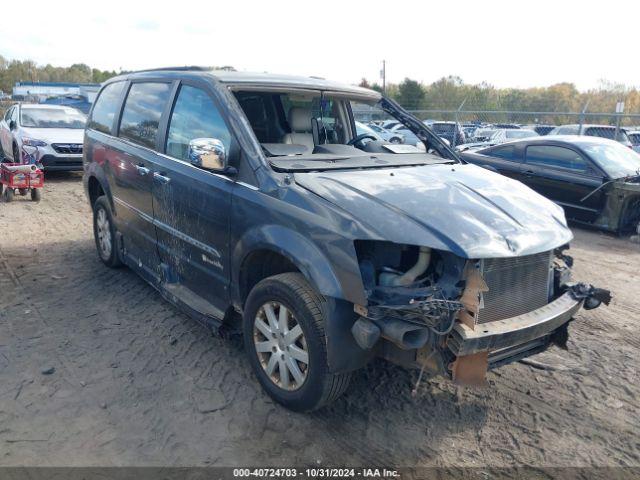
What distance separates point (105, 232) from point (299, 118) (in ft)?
8.65

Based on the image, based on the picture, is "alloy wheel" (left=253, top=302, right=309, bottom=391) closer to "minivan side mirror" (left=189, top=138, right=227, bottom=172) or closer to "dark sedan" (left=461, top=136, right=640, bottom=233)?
"minivan side mirror" (left=189, top=138, right=227, bottom=172)

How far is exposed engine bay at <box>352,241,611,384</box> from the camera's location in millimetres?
2783

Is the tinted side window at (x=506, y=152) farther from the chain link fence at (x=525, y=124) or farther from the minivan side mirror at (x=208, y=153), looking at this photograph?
the minivan side mirror at (x=208, y=153)

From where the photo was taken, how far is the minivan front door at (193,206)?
3762 millimetres

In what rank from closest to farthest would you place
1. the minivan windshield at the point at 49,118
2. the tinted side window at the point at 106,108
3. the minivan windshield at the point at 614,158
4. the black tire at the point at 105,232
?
1. the tinted side window at the point at 106,108
2. the black tire at the point at 105,232
3. the minivan windshield at the point at 614,158
4. the minivan windshield at the point at 49,118

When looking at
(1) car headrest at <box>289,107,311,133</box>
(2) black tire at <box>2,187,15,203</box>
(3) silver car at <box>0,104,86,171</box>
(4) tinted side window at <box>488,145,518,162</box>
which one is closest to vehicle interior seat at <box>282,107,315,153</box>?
(1) car headrest at <box>289,107,311,133</box>

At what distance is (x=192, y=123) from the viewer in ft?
13.4

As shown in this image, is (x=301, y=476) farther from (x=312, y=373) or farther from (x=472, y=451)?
(x=472, y=451)

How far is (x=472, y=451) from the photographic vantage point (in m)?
3.09

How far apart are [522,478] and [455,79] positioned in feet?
135

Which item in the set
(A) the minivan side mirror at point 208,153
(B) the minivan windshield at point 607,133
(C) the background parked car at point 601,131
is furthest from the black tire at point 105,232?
(B) the minivan windshield at point 607,133

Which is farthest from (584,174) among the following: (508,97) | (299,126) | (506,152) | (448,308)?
(508,97)

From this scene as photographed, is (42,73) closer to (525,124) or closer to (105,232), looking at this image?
(525,124)

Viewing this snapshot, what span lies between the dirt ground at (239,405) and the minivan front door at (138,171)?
1.73 ft
